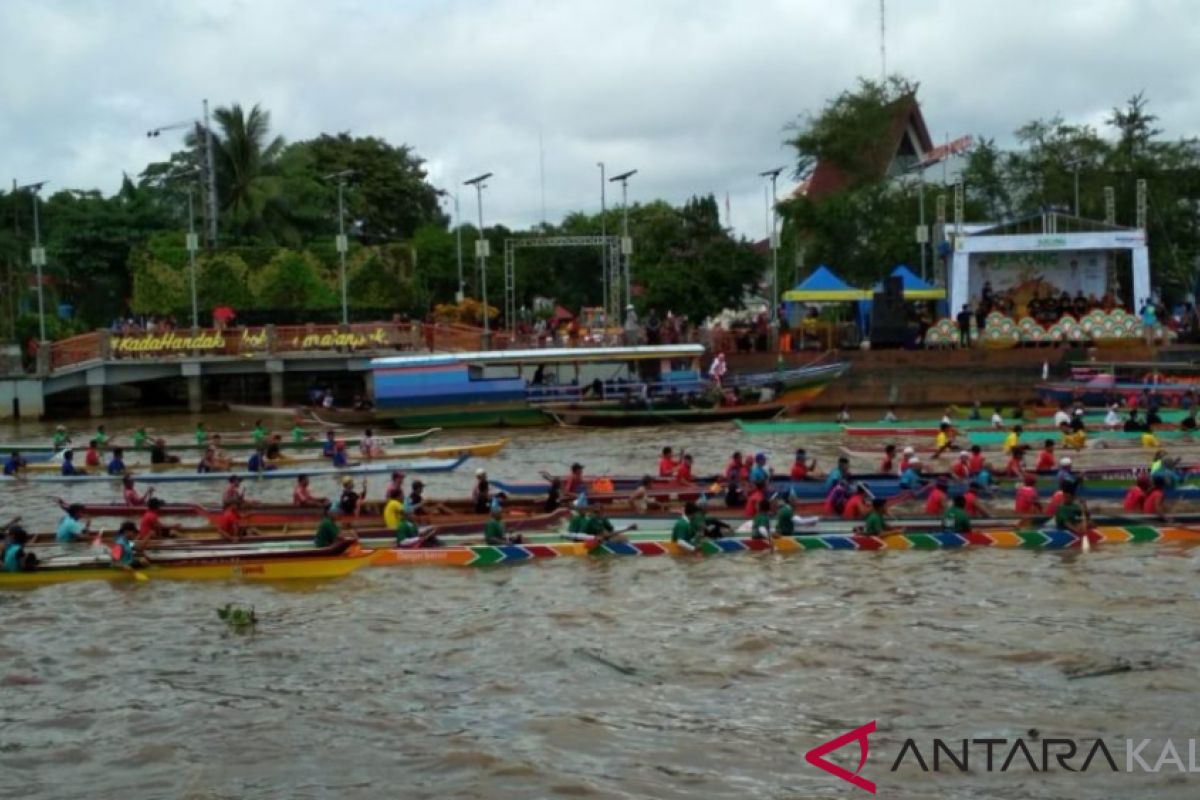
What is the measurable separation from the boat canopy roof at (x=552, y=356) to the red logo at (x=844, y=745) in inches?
1194

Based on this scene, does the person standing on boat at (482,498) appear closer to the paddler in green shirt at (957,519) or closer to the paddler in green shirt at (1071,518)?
the paddler in green shirt at (957,519)

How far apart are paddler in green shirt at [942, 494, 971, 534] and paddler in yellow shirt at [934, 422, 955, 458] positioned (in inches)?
404

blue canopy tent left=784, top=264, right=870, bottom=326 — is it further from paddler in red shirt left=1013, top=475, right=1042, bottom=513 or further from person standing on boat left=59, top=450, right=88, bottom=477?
paddler in red shirt left=1013, top=475, right=1042, bottom=513

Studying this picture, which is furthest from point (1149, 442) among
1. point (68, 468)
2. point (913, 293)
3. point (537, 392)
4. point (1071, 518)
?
Result: point (68, 468)

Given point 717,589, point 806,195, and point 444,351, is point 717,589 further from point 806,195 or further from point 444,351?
point 806,195

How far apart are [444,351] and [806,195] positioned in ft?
80.5

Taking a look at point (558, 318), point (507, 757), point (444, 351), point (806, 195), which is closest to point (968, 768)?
point (507, 757)

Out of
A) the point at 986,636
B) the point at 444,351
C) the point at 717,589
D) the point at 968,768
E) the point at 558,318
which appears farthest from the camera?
the point at 558,318

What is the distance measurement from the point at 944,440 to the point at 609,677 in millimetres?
18588

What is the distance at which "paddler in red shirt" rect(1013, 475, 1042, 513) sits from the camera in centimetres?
2531

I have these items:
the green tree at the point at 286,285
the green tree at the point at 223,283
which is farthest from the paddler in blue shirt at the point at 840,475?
the green tree at the point at 223,283

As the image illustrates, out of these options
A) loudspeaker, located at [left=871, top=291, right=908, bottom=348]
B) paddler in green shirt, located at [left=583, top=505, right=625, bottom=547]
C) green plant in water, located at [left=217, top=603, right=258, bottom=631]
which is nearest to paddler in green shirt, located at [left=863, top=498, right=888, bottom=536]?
paddler in green shirt, located at [left=583, top=505, right=625, bottom=547]

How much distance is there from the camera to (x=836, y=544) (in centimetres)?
2411

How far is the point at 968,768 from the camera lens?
1486cm
